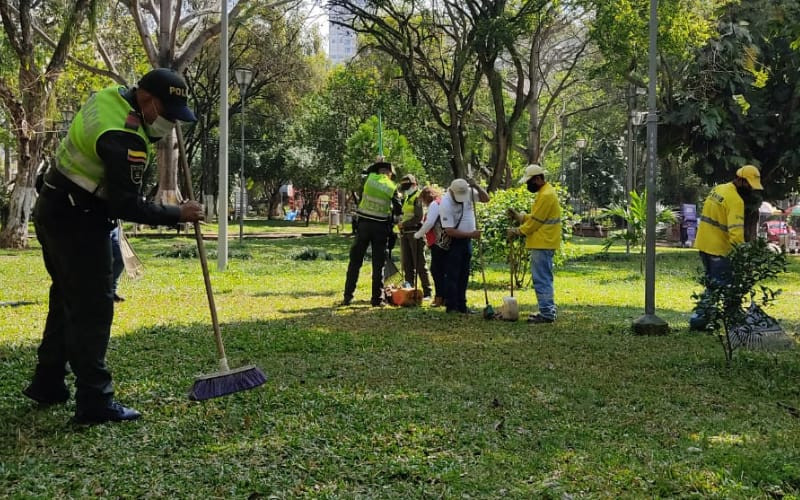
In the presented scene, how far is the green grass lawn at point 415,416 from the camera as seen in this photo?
3.69m

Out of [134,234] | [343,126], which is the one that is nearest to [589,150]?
[343,126]

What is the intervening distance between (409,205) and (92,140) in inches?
291

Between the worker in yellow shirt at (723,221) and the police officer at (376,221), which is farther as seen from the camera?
the police officer at (376,221)

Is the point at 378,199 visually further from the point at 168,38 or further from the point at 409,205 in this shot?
the point at 168,38

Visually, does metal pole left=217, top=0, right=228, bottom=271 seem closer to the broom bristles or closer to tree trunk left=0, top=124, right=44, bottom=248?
tree trunk left=0, top=124, right=44, bottom=248

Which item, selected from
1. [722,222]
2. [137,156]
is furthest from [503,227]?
[137,156]

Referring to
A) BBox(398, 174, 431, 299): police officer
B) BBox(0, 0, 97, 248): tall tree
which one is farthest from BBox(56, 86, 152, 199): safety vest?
BBox(0, 0, 97, 248): tall tree

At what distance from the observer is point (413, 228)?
11250 mm

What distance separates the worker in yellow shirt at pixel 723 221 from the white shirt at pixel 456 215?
2.75m

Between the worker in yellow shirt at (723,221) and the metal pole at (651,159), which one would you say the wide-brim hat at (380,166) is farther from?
the worker in yellow shirt at (723,221)

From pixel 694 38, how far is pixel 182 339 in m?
15.8

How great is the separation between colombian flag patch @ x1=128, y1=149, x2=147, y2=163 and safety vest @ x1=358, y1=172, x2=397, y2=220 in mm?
5699

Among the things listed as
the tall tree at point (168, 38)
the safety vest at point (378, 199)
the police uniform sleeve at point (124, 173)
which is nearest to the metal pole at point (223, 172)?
the safety vest at point (378, 199)

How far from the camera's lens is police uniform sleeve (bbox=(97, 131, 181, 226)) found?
4168 mm
